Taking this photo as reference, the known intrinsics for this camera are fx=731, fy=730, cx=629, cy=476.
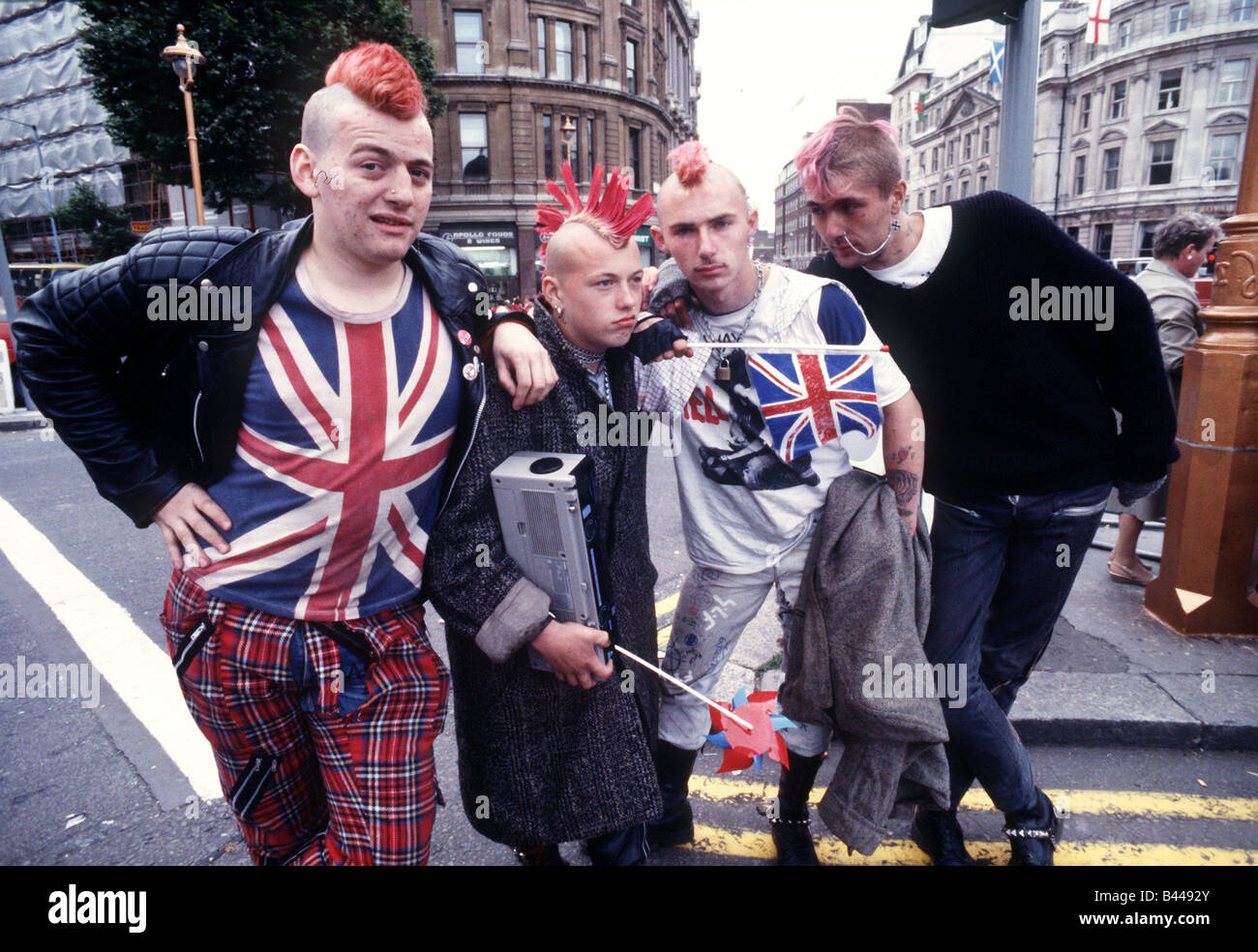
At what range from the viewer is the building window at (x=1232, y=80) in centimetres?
3897

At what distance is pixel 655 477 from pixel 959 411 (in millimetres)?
5626

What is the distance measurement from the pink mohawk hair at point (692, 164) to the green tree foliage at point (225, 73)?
2068cm

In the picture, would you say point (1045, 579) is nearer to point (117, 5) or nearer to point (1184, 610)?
point (1184, 610)

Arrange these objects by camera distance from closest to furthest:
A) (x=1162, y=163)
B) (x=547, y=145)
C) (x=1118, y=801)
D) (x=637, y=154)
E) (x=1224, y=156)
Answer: (x=1118, y=801) → (x=547, y=145) → (x=637, y=154) → (x=1224, y=156) → (x=1162, y=163)

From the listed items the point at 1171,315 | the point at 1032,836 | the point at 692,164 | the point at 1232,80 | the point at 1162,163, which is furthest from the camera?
the point at 1162,163

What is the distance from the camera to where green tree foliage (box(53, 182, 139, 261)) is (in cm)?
3319

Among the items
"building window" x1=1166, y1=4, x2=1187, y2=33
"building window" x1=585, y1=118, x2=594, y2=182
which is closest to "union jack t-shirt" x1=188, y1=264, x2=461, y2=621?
"building window" x1=585, y1=118, x2=594, y2=182

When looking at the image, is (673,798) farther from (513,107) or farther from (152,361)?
(513,107)

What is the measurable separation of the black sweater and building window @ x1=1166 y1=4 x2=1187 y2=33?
53196mm

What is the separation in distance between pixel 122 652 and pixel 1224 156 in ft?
176

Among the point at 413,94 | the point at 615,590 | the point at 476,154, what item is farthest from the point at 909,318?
the point at 476,154

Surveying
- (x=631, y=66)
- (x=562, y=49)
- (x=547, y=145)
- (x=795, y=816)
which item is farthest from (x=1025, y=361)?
(x=631, y=66)

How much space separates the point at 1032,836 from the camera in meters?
2.40

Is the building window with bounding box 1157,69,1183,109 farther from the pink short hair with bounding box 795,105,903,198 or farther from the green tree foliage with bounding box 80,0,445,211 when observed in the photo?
the pink short hair with bounding box 795,105,903,198
